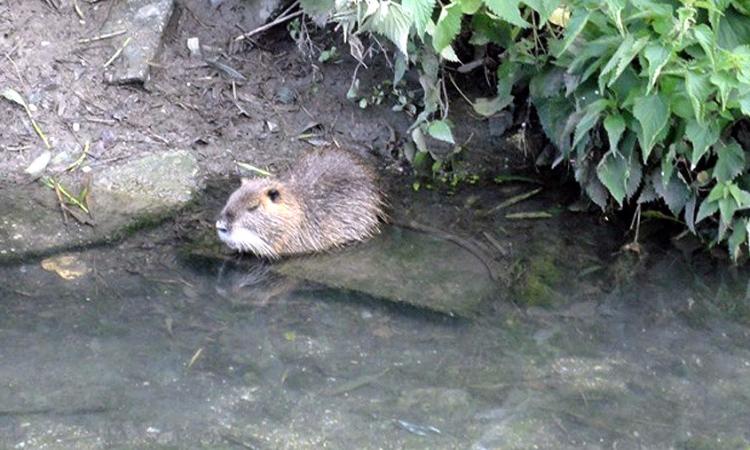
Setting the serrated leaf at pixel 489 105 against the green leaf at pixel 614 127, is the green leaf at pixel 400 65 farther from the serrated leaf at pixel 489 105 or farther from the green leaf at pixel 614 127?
the green leaf at pixel 614 127

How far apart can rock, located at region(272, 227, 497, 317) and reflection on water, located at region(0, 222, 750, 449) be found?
0.09 m

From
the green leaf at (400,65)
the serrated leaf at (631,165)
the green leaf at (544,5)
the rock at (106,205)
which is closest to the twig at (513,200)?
the serrated leaf at (631,165)

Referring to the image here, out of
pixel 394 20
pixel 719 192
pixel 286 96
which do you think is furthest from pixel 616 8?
pixel 286 96

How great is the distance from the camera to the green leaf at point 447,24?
13.5 feet

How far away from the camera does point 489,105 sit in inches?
201

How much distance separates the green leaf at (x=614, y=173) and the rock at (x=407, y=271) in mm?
560

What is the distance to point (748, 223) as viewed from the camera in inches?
172

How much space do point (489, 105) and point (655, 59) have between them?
134 centimetres

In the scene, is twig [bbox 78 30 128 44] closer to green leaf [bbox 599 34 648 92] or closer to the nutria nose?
the nutria nose

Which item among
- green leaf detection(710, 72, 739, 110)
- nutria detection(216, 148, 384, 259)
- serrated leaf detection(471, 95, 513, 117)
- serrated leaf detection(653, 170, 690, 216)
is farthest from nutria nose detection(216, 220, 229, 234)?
green leaf detection(710, 72, 739, 110)

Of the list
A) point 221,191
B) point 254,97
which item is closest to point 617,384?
point 221,191

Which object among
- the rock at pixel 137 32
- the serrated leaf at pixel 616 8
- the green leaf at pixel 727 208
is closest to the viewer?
the serrated leaf at pixel 616 8

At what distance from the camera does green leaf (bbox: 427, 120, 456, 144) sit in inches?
191

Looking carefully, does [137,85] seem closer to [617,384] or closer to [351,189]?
[351,189]
